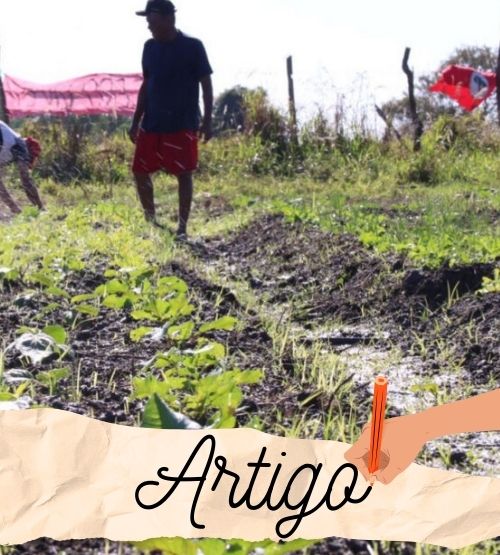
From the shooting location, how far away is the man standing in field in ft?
17.7

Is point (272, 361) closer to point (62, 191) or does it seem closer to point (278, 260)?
point (278, 260)

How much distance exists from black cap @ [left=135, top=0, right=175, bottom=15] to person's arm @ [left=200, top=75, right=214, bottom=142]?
0.41 metres

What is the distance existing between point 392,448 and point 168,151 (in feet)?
15.2

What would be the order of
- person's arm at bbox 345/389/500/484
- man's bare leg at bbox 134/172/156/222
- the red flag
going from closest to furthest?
person's arm at bbox 345/389/500/484
man's bare leg at bbox 134/172/156/222
the red flag

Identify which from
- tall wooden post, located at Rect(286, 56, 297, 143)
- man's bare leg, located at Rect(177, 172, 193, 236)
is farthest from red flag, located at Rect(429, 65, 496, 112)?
man's bare leg, located at Rect(177, 172, 193, 236)

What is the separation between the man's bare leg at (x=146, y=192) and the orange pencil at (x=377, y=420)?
4.81 metres

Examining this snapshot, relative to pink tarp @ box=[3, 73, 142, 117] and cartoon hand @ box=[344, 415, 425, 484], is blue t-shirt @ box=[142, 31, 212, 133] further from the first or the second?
pink tarp @ box=[3, 73, 142, 117]

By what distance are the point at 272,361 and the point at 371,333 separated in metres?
0.85

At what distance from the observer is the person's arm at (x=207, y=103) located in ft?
18.0

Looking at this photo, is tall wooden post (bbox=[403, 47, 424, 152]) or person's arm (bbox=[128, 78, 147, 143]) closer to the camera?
person's arm (bbox=[128, 78, 147, 143])

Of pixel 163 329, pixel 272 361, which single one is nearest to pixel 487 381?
pixel 272 361

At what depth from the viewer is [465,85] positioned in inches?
607

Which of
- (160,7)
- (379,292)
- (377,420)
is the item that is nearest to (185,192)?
(160,7)

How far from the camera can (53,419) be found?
130cm
